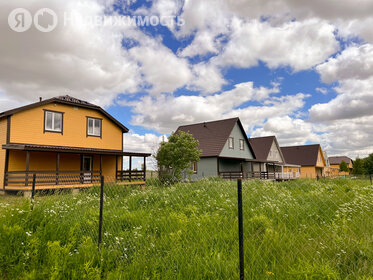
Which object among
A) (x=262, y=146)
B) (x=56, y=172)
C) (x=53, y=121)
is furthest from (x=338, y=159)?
(x=56, y=172)

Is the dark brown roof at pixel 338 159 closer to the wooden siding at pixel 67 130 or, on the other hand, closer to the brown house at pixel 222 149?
the brown house at pixel 222 149

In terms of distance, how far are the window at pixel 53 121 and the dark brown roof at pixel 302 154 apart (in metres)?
42.4

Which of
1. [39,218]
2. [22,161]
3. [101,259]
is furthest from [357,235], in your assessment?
[22,161]

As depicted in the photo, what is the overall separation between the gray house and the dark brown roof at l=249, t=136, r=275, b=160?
382 centimetres

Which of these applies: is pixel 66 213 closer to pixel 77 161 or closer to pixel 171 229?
pixel 171 229

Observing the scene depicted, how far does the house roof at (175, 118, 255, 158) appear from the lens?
28.3 metres

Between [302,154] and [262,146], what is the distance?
1511cm

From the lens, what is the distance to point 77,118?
847 inches

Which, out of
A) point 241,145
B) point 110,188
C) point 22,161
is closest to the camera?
point 110,188

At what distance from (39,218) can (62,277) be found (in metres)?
2.42

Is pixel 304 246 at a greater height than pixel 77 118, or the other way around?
pixel 77 118

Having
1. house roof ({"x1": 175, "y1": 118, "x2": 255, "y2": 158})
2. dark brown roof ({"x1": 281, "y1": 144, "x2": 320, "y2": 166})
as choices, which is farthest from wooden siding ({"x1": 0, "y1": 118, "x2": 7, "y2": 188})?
dark brown roof ({"x1": 281, "y1": 144, "x2": 320, "y2": 166})

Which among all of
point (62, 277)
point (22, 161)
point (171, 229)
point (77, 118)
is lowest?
point (62, 277)

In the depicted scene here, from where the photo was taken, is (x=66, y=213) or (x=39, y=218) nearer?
(x=39, y=218)
